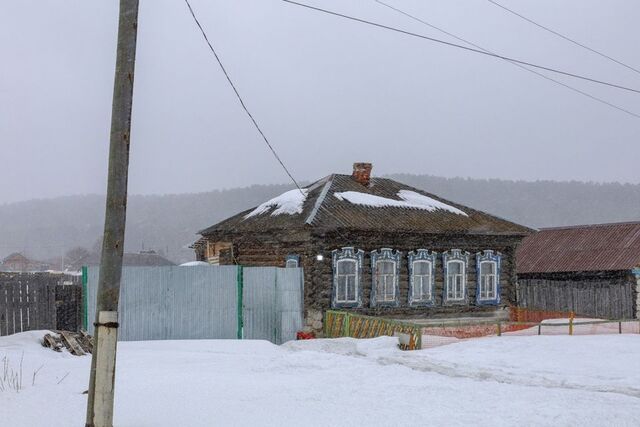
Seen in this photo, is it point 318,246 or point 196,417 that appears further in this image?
point 318,246

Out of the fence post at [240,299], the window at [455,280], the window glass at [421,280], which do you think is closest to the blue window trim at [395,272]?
the window glass at [421,280]

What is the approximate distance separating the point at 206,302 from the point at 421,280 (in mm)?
9712

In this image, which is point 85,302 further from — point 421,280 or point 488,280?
point 488,280

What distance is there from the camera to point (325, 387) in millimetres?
9422

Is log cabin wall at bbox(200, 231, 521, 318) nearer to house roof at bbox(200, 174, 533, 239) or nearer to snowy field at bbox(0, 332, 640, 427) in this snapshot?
house roof at bbox(200, 174, 533, 239)

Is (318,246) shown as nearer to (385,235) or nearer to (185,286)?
(385,235)

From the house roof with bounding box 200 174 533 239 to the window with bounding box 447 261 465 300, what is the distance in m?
1.50

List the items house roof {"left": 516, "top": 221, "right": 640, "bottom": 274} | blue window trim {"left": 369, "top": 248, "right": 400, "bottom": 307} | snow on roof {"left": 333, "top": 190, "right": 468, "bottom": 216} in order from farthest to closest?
house roof {"left": 516, "top": 221, "right": 640, "bottom": 274} → snow on roof {"left": 333, "top": 190, "right": 468, "bottom": 216} → blue window trim {"left": 369, "top": 248, "right": 400, "bottom": 307}

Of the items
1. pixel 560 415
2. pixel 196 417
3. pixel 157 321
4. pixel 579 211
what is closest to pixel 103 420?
pixel 196 417

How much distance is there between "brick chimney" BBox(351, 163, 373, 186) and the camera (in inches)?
1070

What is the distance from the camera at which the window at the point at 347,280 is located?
873 inches

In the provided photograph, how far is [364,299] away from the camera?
73.6 ft

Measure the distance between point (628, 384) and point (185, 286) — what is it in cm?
1064

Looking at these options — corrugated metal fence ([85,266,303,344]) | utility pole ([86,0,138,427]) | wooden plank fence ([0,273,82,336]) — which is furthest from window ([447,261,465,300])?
utility pole ([86,0,138,427])
